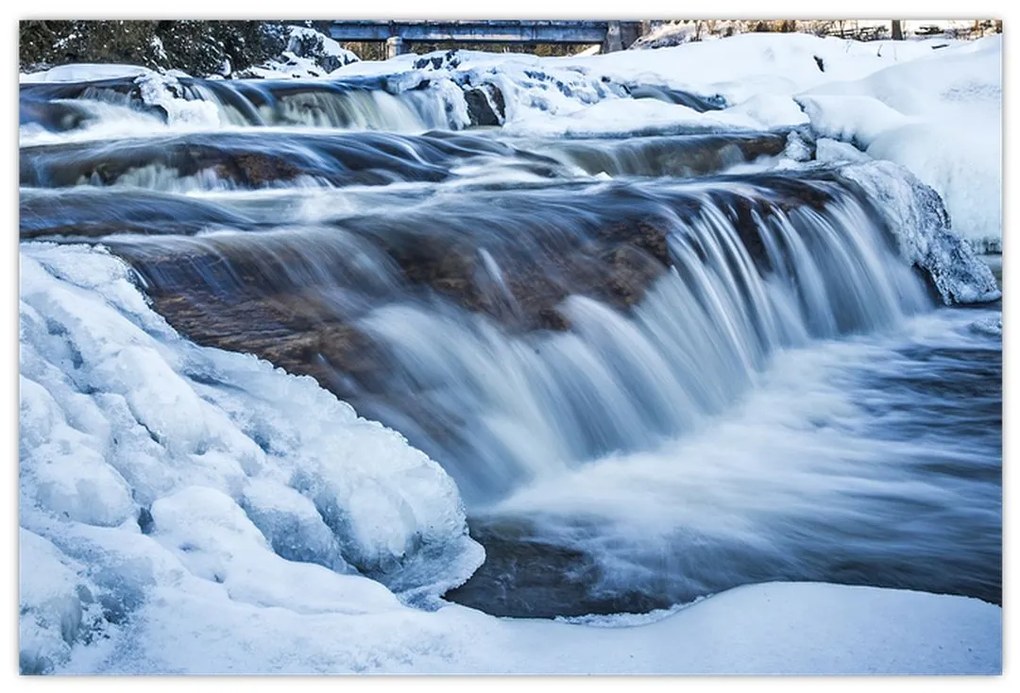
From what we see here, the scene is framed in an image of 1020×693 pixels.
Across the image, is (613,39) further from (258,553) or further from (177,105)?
(258,553)

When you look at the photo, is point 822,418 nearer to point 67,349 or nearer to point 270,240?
point 270,240

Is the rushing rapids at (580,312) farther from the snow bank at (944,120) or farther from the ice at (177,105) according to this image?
the snow bank at (944,120)

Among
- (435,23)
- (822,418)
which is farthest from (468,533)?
(435,23)

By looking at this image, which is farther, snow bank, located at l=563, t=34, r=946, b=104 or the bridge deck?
snow bank, located at l=563, t=34, r=946, b=104

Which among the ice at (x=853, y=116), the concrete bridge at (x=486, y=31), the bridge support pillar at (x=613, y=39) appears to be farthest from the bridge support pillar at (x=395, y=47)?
the ice at (x=853, y=116)

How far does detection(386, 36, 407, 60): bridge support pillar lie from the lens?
9.06ft

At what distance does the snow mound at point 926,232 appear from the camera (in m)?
2.91

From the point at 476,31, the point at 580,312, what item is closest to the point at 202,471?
the point at 580,312

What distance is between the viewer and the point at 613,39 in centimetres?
281

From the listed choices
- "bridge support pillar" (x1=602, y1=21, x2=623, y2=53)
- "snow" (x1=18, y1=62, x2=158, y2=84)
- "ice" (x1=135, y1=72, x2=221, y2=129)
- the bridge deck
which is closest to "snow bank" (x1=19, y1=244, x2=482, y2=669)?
"snow" (x1=18, y1=62, x2=158, y2=84)

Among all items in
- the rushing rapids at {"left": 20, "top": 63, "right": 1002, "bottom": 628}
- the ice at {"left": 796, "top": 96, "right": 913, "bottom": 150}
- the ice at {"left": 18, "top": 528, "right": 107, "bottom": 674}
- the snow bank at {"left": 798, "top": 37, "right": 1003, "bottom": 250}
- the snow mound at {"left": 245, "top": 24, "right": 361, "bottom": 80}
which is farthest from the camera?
the ice at {"left": 796, "top": 96, "right": 913, "bottom": 150}

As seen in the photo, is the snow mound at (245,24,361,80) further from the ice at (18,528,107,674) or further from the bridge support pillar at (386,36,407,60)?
the ice at (18,528,107,674)

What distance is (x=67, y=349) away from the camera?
2246 mm

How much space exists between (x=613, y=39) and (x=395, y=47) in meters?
0.52
